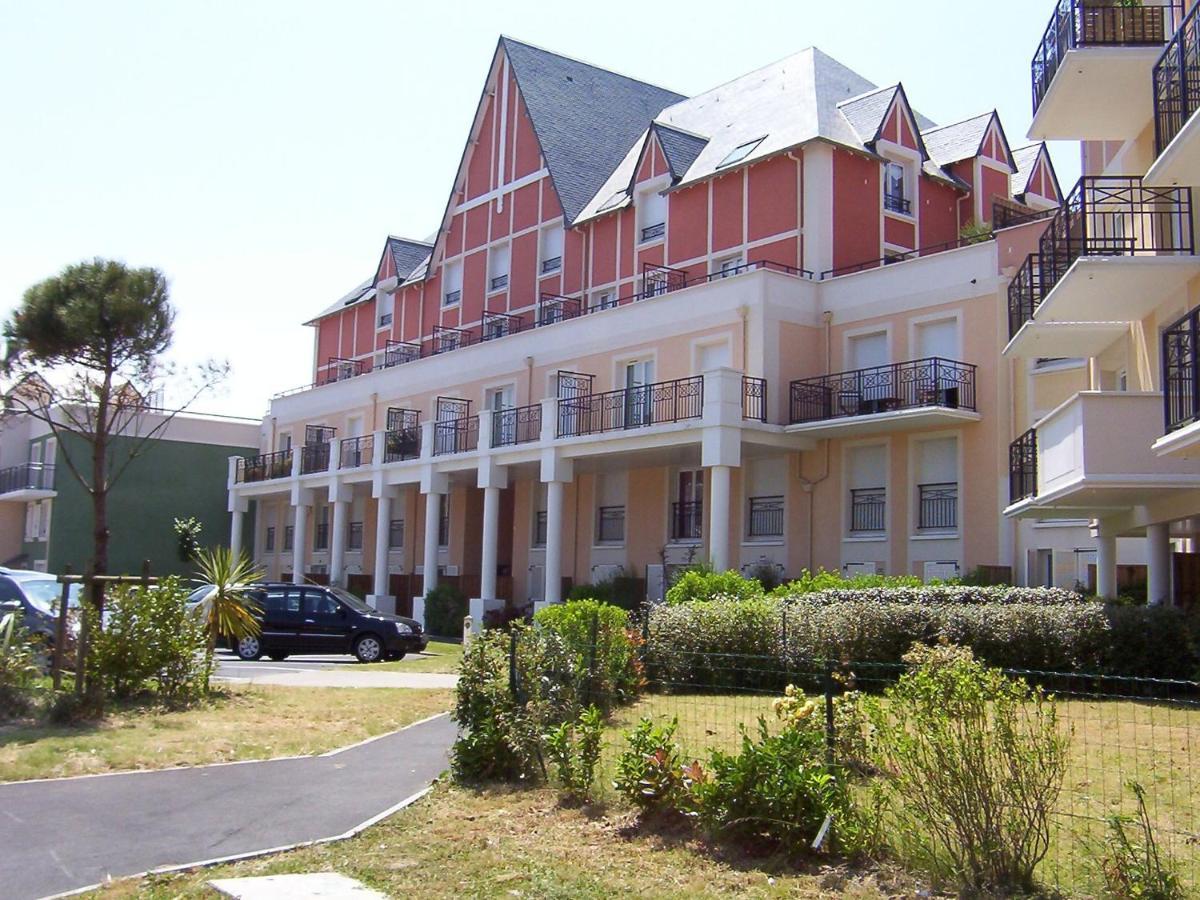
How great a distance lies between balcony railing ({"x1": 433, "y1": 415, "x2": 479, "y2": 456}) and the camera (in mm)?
33531

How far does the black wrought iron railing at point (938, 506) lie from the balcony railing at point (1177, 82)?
1067 cm

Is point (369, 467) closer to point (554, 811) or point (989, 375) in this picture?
point (989, 375)

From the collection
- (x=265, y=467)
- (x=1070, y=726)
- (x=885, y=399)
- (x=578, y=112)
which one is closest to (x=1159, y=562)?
(x=885, y=399)

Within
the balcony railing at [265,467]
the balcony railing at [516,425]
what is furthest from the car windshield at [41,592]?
the balcony railing at [265,467]

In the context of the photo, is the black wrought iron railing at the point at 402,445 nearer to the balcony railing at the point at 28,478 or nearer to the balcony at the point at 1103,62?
the balcony railing at the point at 28,478

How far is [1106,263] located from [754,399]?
1156 cm

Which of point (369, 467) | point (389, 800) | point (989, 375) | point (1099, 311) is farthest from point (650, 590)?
point (389, 800)

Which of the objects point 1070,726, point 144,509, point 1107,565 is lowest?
point 1070,726

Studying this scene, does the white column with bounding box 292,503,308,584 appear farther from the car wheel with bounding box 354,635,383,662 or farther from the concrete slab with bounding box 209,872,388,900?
the concrete slab with bounding box 209,872,388,900

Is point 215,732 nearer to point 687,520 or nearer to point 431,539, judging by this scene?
point 687,520

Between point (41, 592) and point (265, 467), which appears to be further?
point (265, 467)

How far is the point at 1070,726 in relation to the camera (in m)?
8.89

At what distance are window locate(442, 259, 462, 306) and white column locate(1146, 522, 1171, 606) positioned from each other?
26.6 metres

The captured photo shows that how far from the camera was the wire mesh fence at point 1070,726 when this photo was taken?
7020 millimetres
